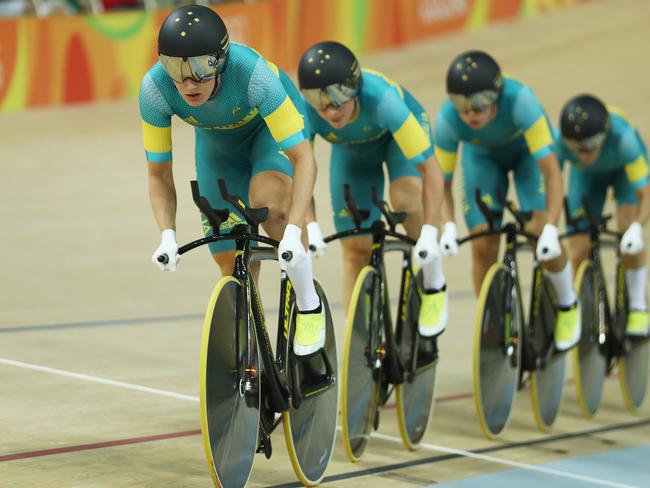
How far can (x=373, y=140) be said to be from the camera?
16.5ft

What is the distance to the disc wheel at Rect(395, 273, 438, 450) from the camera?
4848 mm

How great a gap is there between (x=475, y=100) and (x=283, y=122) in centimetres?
154

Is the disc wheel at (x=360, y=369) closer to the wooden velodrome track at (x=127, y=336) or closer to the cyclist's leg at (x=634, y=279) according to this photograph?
the wooden velodrome track at (x=127, y=336)

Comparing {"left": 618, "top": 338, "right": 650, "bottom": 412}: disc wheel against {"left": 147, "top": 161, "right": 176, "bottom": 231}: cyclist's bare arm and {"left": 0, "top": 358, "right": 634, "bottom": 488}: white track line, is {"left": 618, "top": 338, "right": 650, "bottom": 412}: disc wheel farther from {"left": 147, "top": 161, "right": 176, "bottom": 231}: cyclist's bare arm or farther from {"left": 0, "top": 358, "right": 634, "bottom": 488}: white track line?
{"left": 147, "top": 161, "right": 176, "bottom": 231}: cyclist's bare arm

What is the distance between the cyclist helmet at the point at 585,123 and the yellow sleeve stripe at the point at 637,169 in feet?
0.88

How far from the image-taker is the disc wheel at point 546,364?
5496mm

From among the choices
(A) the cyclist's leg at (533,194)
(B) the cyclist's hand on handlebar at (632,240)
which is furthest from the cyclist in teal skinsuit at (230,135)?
(B) the cyclist's hand on handlebar at (632,240)

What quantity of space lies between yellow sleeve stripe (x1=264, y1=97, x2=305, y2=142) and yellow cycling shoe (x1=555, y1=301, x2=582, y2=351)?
86.0 inches

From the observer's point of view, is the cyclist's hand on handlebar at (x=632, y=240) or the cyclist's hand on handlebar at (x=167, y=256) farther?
the cyclist's hand on handlebar at (x=632, y=240)

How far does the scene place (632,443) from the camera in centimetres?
540

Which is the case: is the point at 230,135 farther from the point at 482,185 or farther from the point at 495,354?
the point at 482,185

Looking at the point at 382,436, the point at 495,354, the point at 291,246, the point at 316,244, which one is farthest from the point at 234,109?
the point at 495,354

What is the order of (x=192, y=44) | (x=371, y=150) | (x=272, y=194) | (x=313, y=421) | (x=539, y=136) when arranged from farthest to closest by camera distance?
(x=539, y=136)
(x=371, y=150)
(x=313, y=421)
(x=272, y=194)
(x=192, y=44)

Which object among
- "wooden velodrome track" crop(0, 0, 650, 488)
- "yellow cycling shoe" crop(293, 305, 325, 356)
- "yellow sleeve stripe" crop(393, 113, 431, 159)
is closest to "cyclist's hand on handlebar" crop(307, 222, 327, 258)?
"yellow sleeve stripe" crop(393, 113, 431, 159)
